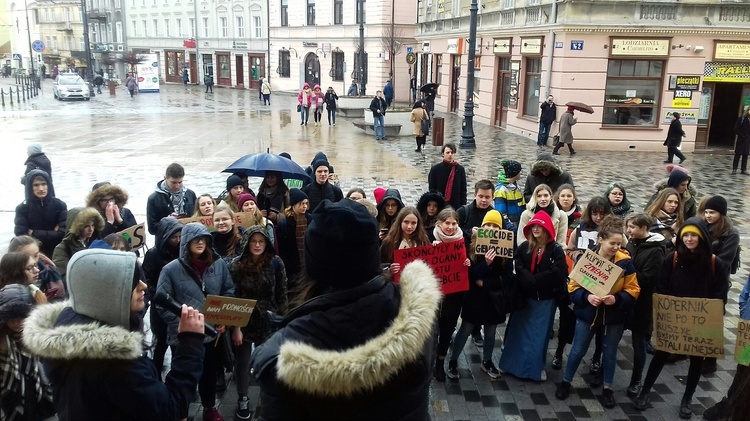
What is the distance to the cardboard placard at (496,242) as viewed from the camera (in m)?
5.45

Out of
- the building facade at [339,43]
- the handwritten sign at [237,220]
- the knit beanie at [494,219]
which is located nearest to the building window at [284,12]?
the building facade at [339,43]

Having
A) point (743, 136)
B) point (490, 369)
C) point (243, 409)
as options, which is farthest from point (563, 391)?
point (743, 136)

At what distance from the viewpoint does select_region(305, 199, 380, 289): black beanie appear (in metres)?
2.17

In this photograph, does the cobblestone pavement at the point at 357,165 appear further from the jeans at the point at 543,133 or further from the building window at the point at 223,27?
the building window at the point at 223,27

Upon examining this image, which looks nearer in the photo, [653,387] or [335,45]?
[653,387]

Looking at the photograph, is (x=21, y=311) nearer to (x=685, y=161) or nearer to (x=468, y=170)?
(x=468, y=170)

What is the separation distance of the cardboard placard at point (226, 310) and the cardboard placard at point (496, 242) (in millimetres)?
2132

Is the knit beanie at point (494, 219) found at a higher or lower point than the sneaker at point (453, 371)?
higher

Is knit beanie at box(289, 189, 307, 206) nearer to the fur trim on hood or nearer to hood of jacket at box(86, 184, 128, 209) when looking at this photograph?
hood of jacket at box(86, 184, 128, 209)

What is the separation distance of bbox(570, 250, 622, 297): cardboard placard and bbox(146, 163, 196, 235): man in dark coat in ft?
14.3

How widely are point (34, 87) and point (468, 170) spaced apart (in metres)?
40.5

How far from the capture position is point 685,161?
18625mm

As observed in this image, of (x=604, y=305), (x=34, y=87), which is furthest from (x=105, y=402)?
(x=34, y=87)

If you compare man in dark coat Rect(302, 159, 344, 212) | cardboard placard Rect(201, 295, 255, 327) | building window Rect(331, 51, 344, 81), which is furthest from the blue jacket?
building window Rect(331, 51, 344, 81)
